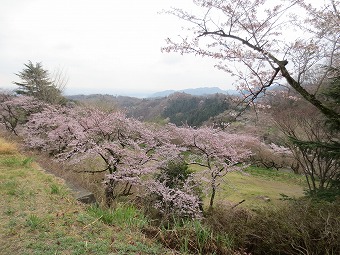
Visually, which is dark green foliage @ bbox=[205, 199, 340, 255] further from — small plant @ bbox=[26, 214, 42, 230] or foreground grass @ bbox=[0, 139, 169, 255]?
small plant @ bbox=[26, 214, 42, 230]

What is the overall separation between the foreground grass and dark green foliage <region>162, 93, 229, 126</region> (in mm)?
44616

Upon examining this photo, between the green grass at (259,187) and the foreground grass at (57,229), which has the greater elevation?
the foreground grass at (57,229)

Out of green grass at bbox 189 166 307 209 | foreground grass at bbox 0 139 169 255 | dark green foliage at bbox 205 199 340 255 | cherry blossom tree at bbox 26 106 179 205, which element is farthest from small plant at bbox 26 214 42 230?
green grass at bbox 189 166 307 209

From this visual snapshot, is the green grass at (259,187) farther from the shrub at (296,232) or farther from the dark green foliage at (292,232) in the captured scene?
the shrub at (296,232)

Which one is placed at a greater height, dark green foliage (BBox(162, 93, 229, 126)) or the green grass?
dark green foliage (BBox(162, 93, 229, 126))

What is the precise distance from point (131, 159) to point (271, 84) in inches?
215

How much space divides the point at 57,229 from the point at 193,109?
2373 inches

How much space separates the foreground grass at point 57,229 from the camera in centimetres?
282

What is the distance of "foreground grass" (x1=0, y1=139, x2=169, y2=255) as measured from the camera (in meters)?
2.82

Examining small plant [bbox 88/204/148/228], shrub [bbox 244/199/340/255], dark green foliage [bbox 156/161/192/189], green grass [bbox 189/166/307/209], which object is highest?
small plant [bbox 88/204/148/228]

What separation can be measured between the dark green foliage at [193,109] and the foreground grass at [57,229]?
146 feet

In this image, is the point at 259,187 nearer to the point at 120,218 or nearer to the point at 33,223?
the point at 120,218

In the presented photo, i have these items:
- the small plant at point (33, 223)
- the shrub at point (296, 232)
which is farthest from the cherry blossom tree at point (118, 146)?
the shrub at point (296, 232)

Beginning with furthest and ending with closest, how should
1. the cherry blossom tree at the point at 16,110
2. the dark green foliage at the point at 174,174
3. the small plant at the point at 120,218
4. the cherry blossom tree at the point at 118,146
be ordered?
1. the cherry blossom tree at the point at 16,110
2. the dark green foliage at the point at 174,174
3. the cherry blossom tree at the point at 118,146
4. the small plant at the point at 120,218
